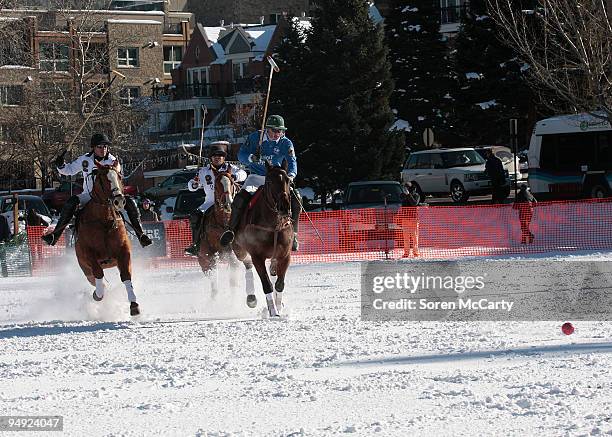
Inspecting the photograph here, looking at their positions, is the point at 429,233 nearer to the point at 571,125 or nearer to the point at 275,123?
the point at 571,125

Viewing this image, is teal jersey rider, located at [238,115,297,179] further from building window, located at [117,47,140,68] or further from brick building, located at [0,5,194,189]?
building window, located at [117,47,140,68]

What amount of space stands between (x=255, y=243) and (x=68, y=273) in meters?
5.36

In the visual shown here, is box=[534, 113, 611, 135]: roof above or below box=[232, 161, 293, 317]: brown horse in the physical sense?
below

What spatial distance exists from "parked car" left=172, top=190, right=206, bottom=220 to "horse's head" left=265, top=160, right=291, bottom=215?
19.1m

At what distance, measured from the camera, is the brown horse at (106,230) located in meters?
16.1

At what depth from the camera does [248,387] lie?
10633 millimetres

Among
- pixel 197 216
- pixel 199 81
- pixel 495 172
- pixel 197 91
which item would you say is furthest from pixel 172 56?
pixel 197 216

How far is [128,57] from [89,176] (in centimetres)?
7447

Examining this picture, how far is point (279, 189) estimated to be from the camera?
1583 cm

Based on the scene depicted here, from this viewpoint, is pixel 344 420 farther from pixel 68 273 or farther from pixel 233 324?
pixel 68 273

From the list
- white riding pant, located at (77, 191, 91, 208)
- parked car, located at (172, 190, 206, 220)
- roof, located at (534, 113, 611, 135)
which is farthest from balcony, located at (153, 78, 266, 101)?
white riding pant, located at (77, 191, 91, 208)

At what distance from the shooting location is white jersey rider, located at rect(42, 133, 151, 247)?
16.4 m

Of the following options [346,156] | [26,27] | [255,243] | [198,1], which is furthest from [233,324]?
[198,1]

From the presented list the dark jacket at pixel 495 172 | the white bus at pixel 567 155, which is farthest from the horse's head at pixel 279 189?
the white bus at pixel 567 155
